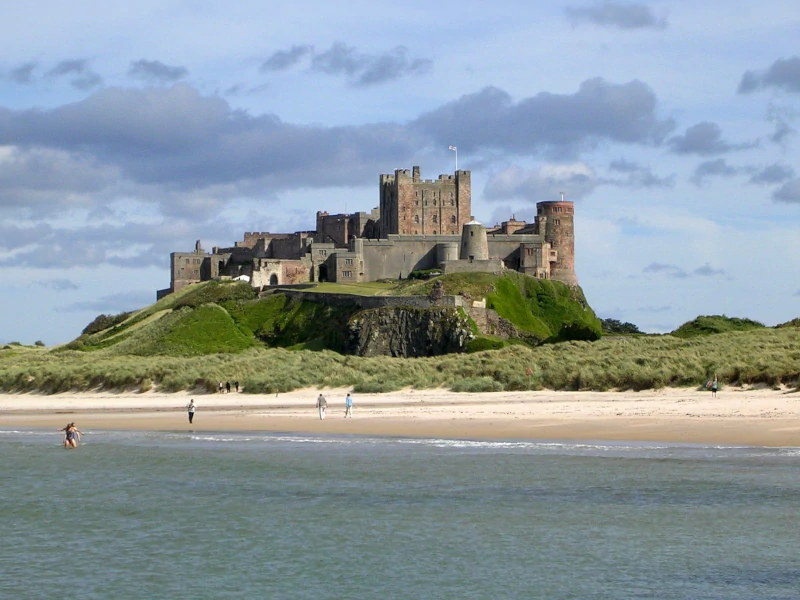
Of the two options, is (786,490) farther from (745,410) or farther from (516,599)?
(745,410)

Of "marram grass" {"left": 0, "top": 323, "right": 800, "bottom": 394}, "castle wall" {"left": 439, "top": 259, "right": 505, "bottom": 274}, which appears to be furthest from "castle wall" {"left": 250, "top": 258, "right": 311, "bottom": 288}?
"marram grass" {"left": 0, "top": 323, "right": 800, "bottom": 394}

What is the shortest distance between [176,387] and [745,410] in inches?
905

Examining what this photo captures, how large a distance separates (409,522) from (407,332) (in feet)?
136

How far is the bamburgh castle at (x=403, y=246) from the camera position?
77.8m

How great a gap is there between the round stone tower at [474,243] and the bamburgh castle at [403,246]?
0.20 feet

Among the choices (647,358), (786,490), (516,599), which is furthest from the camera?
(647,358)

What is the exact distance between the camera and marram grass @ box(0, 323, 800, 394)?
37406 mm

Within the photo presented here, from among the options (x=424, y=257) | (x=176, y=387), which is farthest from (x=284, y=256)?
(x=176, y=387)

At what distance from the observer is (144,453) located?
1141 inches

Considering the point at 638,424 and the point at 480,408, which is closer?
the point at 638,424

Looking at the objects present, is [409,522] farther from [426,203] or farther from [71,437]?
[426,203]

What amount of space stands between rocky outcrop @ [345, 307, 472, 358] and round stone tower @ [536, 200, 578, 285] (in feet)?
64.6

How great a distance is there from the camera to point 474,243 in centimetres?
7606

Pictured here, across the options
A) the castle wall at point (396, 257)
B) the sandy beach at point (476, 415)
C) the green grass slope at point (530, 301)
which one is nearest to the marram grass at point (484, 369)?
the sandy beach at point (476, 415)
